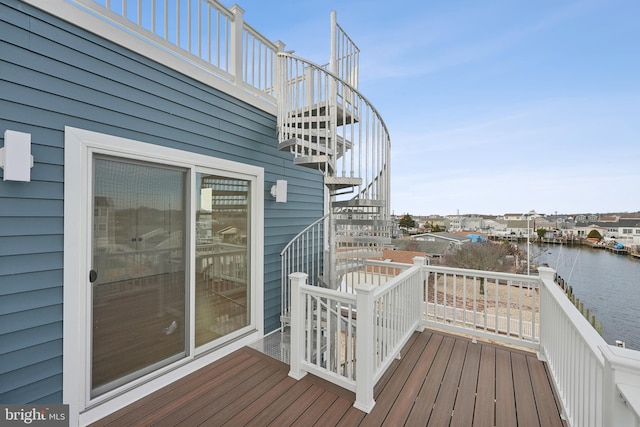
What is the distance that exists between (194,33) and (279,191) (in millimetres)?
1925

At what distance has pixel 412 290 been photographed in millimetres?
3352

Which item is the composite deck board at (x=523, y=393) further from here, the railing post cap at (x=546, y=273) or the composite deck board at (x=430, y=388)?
the railing post cap at (x=546, y=273)

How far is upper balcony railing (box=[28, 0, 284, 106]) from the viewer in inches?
79.0

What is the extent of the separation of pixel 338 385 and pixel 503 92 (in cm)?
875

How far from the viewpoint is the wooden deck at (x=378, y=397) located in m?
1.98

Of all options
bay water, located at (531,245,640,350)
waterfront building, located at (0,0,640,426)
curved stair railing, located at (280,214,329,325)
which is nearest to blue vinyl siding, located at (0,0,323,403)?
waterfront building, located at (0,0,640,426)

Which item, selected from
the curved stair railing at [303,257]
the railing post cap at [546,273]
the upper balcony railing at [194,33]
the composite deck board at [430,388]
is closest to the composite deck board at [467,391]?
the composite deck board at [430,388]

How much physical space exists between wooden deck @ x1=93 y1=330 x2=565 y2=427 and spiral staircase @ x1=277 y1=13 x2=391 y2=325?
42.6 inches

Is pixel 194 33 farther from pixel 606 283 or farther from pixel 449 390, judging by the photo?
pixel 606 283

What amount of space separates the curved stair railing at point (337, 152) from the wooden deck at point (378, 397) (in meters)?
1.13

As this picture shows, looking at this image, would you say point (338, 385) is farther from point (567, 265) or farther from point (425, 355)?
point (567, 265)

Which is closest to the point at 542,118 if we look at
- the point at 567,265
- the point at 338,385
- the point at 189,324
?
the point at 338,385

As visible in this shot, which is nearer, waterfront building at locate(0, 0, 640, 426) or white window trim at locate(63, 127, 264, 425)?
waterfront building at locate(0, 0, 640, 426)

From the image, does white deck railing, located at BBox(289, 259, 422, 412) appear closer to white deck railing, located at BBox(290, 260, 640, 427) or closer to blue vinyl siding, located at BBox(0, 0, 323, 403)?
white deck railing, located at BBox(290, 260, 640, 427)
